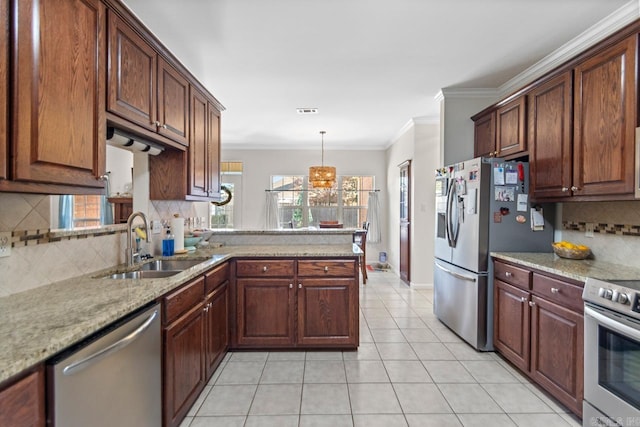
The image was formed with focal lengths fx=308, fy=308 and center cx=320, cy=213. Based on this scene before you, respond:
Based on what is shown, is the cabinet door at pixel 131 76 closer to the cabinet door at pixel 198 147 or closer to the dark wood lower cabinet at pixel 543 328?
the cabinet door at pixel 198 147

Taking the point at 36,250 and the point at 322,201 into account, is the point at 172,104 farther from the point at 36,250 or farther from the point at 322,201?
the point at 322,201

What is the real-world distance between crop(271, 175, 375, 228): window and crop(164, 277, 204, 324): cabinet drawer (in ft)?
16.1

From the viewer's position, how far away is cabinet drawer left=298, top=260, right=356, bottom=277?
2676 mm

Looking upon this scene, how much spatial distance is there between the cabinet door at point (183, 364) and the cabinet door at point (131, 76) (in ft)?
4.00

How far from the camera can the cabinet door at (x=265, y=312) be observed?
267cm

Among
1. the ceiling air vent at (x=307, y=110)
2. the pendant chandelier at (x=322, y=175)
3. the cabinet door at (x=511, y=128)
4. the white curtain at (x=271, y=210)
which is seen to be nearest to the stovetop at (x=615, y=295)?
the cabinet door at (x=511, y=128)

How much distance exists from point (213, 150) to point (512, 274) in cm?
293

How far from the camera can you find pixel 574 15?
2.24 meters

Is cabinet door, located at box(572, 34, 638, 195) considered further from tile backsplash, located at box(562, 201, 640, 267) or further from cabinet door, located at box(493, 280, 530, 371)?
cabinet door, located at box(493, 280, 530, 371)

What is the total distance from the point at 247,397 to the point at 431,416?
1200 mm

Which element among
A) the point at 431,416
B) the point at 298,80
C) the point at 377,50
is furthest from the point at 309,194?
the point at 431,416

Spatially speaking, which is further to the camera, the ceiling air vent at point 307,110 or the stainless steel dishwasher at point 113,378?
the ceiling air vent at point 307,110

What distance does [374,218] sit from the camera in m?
6.84

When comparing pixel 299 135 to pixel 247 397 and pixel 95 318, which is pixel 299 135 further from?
pixel 95 318
